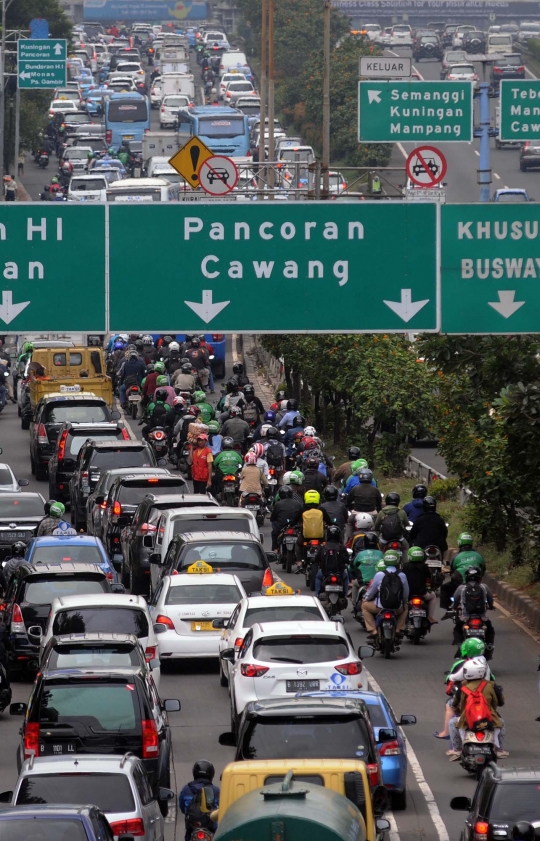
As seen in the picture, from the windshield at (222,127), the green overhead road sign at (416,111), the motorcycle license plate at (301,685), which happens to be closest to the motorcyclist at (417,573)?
the motorcycle license plate at (301,685)

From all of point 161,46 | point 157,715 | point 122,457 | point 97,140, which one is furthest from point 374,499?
point 161,46

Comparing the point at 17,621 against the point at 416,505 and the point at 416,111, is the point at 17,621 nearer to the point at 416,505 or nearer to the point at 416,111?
the point at 416,505

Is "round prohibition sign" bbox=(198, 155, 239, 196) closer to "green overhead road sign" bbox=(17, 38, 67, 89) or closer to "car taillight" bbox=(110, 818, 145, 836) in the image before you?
"car taillight" bbox=(110, 818, 145, 836)

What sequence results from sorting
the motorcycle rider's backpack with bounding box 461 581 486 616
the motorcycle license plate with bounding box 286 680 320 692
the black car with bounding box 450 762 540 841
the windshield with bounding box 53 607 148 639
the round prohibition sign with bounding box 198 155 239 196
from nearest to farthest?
the black car with bounding box 450 762 540 841 → the motorcycle license plate with bounding box 286 680 320 692 → the windshield with bounding box 53 607 148 639 → the motorcycle rider's backpack with bounding box 461 581 486 616 → the round prohibition sign with bounding box 198 155 239 196

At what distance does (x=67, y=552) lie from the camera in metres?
23.0

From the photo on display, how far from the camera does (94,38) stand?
132 metres

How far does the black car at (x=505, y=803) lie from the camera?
38.0 feet

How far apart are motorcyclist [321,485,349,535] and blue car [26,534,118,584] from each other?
343cm

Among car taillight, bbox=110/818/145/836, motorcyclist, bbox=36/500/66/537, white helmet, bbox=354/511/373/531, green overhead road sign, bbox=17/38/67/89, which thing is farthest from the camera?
green overhead road sign, bbox=17/38/67/89

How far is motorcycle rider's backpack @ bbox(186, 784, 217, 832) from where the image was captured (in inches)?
499

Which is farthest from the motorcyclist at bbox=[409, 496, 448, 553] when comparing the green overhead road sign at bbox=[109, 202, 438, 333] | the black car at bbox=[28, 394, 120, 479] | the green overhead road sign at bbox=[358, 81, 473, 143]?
the black car at bbox=[28, 394, 120, 479]

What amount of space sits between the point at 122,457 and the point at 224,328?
1465 centimetres

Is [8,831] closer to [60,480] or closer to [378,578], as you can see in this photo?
[378,578]

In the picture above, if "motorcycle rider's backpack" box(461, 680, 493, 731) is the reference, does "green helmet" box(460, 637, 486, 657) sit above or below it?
above
